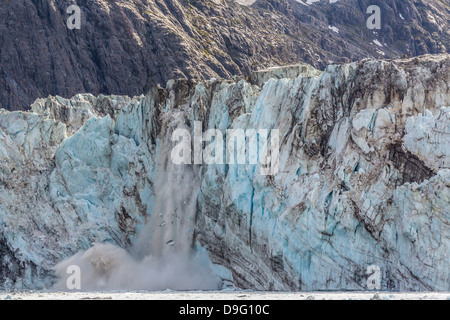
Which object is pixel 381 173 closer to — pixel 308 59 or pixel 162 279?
pixel 162 279

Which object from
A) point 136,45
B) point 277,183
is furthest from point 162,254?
point 136,45

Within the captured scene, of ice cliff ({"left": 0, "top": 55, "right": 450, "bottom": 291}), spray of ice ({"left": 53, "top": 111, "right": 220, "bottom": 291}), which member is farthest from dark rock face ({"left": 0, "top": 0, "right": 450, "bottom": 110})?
spray of ice ({"left": 53, "top": 111, "right": 220, "bottom": 291})

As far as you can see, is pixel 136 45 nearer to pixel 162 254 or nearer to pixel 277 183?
pixel 162 254

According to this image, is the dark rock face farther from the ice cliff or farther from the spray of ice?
the spray of ice

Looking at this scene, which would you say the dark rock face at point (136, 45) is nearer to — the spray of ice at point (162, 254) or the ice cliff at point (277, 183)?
the ice cliff at point (277, 183)
